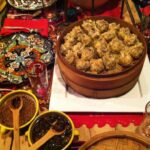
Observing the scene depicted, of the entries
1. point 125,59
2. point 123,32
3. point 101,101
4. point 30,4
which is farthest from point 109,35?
point 30,4

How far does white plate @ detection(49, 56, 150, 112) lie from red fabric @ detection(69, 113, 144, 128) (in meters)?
0.03

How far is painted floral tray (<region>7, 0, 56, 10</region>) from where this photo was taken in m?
1.83

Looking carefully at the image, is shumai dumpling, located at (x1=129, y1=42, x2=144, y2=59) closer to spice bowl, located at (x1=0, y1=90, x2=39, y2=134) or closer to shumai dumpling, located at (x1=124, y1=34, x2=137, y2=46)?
shumai dumpling, located at (x1=124, y1=34, x2=137, y2=46)

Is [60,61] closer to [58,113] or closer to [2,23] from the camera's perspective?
[58,113]

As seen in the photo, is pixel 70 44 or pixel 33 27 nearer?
pixel 70 44

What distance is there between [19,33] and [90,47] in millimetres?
525

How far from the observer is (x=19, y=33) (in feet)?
5.38

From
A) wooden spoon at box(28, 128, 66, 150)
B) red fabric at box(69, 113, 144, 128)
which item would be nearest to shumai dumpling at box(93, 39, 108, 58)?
red fabric at box(69, 113, 144, 128)

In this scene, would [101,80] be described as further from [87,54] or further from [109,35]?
[109,35]

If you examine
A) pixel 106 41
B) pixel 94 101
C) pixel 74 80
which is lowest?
pixel 94 101

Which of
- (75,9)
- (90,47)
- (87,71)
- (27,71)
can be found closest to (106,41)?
(90,47)

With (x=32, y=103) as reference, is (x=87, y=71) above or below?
above

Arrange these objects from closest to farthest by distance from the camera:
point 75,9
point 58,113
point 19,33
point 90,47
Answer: point 58,113, point 90,47, point 19,33, point 75,9

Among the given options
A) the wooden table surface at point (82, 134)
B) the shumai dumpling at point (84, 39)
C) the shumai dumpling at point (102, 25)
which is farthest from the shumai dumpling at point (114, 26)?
the wooden table surface at point (82, 134)
